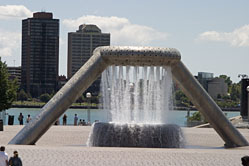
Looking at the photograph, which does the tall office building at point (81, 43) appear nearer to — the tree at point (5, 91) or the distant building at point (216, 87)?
the distant building at point (216, 87)

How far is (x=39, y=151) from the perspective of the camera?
19016 mm

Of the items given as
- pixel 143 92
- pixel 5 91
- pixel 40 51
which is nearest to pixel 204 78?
pixel 40 51

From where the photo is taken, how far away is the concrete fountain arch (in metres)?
22.1

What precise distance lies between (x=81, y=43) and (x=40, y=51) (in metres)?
18.0

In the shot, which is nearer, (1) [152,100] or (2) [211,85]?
(1) [152,100]

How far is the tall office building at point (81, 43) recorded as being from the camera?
174375 mm

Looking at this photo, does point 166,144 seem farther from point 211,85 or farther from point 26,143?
point 211,85

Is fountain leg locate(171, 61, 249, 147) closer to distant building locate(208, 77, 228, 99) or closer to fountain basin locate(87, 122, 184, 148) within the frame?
fountain basin locate(87, 122, 184, 148)

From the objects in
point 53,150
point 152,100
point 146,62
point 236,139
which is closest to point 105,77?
point 152,100

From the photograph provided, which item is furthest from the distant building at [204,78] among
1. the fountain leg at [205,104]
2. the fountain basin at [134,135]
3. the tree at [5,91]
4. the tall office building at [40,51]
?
the fountain basin at [134,135]

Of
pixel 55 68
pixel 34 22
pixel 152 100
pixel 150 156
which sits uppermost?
pixel 34 22

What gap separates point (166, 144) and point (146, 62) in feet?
10.6

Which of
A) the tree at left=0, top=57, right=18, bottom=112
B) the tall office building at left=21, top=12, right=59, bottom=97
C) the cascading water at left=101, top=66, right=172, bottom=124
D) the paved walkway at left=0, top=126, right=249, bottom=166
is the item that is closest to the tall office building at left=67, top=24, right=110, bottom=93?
the tall office building at left=21, top=12, right=59, bottom=97

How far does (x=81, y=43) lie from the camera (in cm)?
17962
